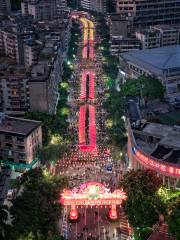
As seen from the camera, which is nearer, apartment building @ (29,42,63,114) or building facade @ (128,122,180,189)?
building facade @ (128,122,180,189)

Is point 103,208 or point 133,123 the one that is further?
point 133,123

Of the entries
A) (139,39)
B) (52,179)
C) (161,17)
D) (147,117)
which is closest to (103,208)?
(52,179)

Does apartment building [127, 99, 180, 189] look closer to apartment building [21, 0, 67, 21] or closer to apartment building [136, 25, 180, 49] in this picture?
apartment building [136, 25, 180, 49]

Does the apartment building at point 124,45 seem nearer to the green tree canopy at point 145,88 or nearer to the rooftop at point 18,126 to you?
the green tree canopy at point 145,88

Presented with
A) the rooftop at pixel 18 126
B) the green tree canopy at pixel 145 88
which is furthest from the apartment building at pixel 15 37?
the rooftop at pixel 18 126

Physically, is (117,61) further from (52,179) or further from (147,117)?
(52,179)

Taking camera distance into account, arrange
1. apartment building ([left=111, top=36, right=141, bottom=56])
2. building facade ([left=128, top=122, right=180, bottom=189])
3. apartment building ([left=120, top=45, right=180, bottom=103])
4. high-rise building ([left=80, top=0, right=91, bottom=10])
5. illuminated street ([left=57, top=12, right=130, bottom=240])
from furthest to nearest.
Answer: high-rise building ([left=80, top=0, right=91, bottom=10]) < apartment building ([left=111, top=36, right=141, bottom=56]) < apartment building ([left=120, top=45, right=180, bottom=103]) < building facade ([left=128, top=122, right=180, bottom=189]) < illuminated street ([left=57, top=12, right=130, bottom=240])

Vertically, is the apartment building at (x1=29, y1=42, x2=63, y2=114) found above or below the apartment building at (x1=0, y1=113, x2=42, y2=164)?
above

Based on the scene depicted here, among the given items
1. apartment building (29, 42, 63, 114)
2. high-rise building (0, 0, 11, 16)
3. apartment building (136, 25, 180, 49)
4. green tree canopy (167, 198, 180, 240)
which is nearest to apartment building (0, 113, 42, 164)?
apartment building (29, 42, 63, 114)
